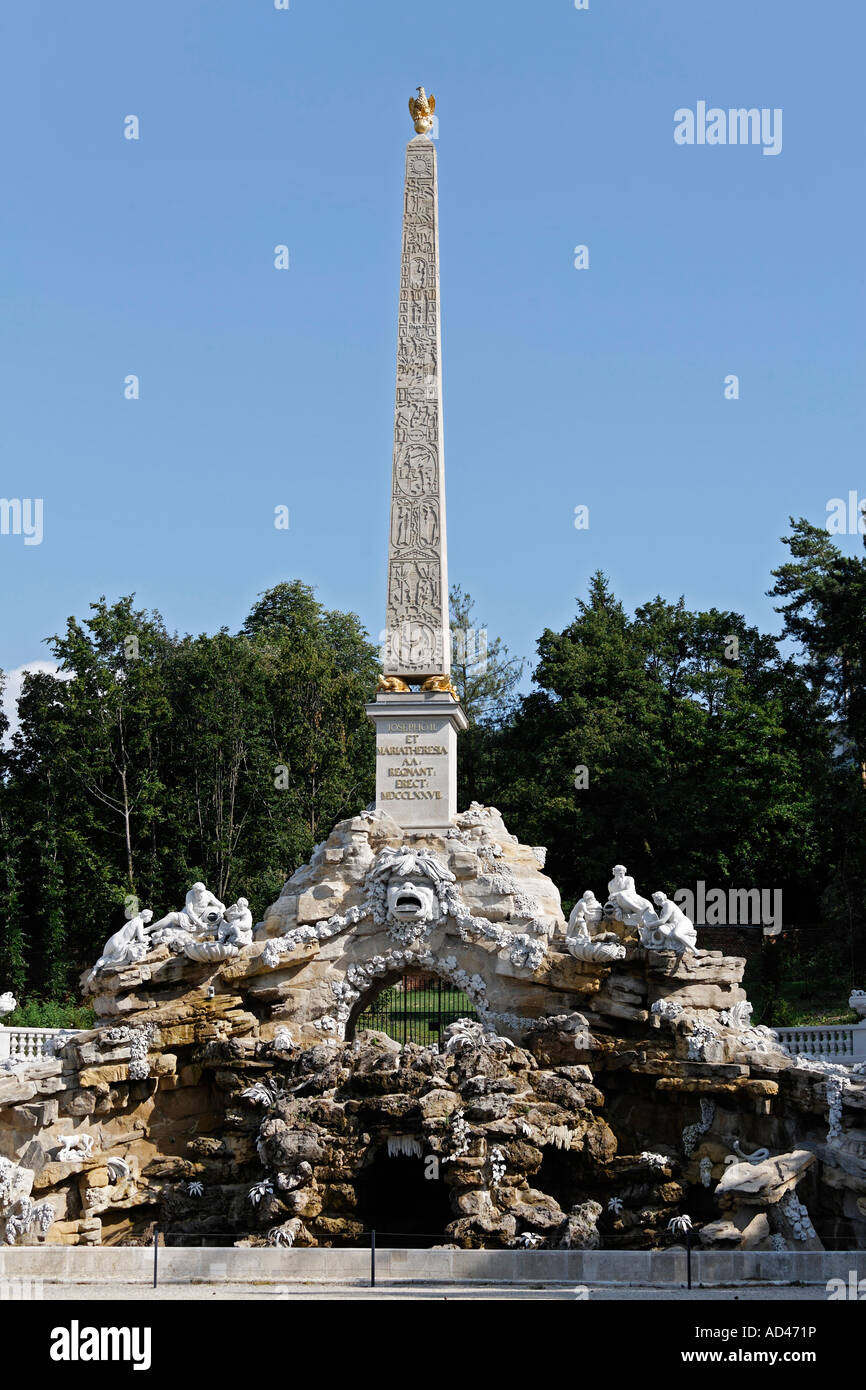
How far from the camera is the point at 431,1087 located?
71.3ft

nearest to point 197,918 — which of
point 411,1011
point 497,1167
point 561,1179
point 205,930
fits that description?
point 205,930

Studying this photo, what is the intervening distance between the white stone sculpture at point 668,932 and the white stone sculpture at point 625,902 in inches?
6.9

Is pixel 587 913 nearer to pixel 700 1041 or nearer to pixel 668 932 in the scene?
pixel 668 932

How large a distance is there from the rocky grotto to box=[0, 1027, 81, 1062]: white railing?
385 mm

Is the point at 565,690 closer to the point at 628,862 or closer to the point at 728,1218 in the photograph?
the point at 628,862

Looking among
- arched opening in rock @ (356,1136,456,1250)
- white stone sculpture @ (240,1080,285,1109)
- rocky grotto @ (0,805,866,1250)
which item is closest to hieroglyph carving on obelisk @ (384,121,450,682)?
rocky grotto @ (0,805,866,1250)

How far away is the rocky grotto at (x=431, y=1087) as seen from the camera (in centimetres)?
2092

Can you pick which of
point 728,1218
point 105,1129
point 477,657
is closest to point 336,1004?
point 105,1129

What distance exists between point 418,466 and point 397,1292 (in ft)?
43.1

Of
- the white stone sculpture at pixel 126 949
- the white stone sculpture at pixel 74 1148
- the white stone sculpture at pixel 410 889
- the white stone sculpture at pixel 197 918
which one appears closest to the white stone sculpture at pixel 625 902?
the white stone sculpture at pixel 410 889

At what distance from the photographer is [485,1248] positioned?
20.0 meters

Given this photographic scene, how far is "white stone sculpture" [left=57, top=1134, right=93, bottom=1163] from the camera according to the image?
71.8ft

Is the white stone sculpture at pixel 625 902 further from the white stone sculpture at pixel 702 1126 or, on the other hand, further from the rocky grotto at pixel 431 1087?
the white stone sculpture at pixel 702 1126

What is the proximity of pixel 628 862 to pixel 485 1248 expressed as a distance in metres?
19.3
